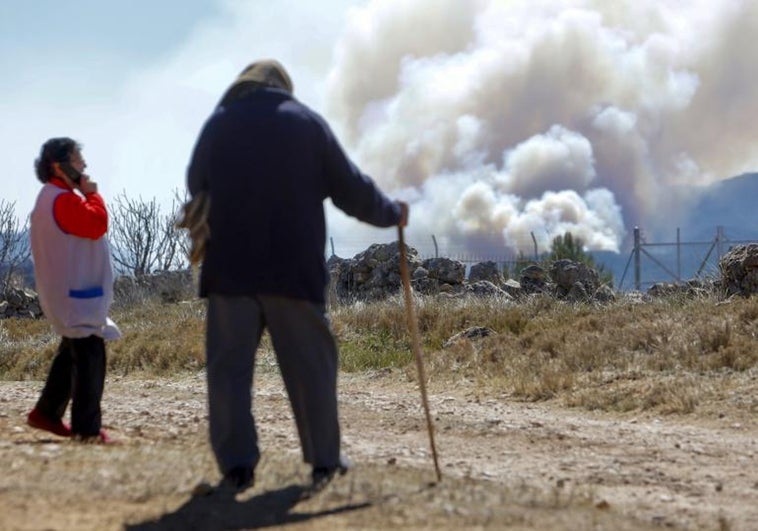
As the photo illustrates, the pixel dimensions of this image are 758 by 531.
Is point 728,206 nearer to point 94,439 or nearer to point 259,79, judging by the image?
point 94,439

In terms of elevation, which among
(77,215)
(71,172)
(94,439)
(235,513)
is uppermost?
(71,172)

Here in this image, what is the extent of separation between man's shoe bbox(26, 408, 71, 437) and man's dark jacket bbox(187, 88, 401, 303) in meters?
2.11

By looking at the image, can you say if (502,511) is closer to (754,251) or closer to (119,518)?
(119,518)

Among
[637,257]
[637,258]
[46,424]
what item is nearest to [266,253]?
[46,424]

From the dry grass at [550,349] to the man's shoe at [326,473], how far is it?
404 centimetres

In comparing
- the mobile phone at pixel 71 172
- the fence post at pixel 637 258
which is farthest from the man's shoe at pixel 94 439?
the fence post at pixel 637 258

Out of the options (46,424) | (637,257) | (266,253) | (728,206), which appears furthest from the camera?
(728,206)

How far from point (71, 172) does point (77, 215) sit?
0.84 feet

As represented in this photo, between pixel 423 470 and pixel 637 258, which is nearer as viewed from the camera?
pixel 423 470

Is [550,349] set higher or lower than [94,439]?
higher

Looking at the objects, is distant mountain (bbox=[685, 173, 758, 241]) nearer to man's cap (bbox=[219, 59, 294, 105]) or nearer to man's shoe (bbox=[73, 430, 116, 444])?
man's shoe (bbox=[73, 430, 116, 444])

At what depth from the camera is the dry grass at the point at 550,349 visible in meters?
9.95

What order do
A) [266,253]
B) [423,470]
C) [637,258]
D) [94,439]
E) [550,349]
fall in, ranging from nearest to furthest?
[266,253], [423,470], [94,439], [550,349], [637,258]

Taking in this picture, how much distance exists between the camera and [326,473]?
18.3ft
